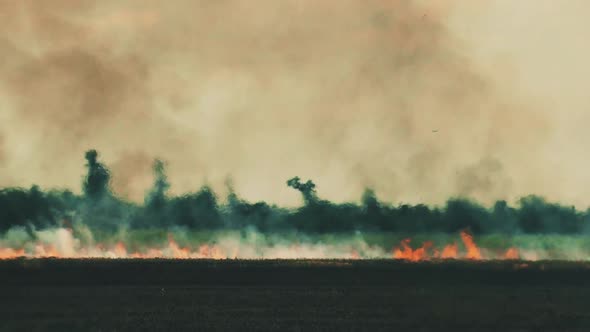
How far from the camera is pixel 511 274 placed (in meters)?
147

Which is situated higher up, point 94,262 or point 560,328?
point 94,262

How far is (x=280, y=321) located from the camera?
3438 inches

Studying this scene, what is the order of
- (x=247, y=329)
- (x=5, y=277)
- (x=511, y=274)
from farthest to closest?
(x=511, y=274) < (x=5, y=277) < (x=247, y=329)

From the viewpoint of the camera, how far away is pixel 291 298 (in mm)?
107250

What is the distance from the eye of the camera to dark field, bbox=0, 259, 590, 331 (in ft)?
284

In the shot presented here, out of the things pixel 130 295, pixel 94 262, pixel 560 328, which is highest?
pixel 94 262

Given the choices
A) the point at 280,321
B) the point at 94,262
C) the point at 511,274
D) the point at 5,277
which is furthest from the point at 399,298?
the point at 94,262

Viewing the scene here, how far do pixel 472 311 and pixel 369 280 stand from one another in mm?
38831

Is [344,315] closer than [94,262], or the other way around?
[344,315]

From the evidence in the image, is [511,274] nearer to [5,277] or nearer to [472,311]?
[472,311]

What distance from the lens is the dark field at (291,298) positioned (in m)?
86.7

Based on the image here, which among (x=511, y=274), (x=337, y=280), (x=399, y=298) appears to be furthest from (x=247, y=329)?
(x=511, y=274)

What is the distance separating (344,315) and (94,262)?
9246 cm

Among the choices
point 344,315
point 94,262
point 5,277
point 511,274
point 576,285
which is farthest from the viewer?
point 94,262
